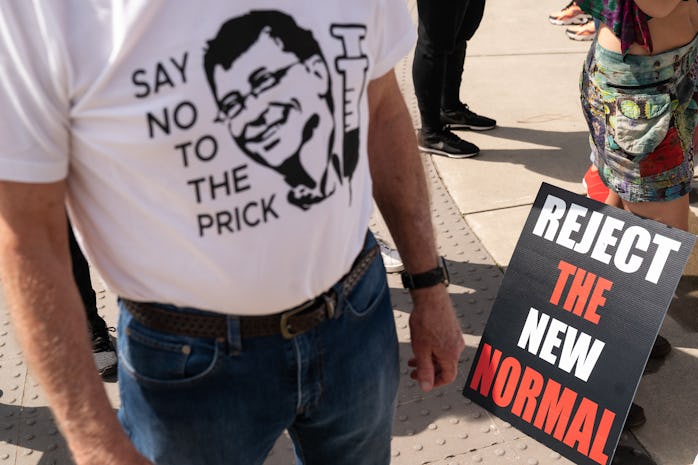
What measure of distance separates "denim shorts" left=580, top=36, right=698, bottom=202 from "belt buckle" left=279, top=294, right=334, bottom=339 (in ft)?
4.96

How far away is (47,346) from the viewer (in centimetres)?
105

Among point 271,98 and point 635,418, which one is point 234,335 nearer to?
point 271,98

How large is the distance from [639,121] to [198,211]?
5.75 ft

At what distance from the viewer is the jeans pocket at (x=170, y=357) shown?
3.86ft

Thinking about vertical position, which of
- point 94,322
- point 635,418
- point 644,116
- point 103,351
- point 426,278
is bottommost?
point 103,351

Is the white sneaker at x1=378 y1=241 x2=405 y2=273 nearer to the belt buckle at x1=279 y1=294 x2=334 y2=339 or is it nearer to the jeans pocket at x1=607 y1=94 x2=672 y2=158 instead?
the jeans pocket at x1=607 y1=94 x2=672 y2=158

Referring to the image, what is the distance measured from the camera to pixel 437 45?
12.8 feet

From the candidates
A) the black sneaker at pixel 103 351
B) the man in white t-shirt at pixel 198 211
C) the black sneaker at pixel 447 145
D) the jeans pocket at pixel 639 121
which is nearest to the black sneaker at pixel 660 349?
the jeans pocket at pixel 639 121

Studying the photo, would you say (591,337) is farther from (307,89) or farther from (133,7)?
(133,7)

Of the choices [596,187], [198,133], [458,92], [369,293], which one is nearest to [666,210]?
[596,187]

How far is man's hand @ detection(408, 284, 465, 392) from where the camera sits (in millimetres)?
1592

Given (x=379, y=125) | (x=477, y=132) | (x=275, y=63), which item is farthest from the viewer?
(x=477, y=132)

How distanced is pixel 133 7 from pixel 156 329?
50 centimetres

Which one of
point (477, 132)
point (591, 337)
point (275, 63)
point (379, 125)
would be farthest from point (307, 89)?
point (477, 132)
